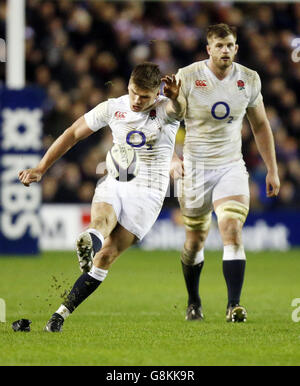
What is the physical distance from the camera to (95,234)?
622cm

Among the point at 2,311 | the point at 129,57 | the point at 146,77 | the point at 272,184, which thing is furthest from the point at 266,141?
the point at 129,57

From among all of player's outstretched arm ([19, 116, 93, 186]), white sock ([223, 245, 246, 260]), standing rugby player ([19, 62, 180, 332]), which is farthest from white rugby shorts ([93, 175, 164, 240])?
white sock ([223, 245, 246, 260])

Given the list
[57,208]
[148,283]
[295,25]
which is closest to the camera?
[148,283]

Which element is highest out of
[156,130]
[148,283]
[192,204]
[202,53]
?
[202,53]

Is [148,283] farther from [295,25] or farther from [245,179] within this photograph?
[295,25]

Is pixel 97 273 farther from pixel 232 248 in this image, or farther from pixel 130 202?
pixel 232 248

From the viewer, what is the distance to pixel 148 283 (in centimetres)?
1116

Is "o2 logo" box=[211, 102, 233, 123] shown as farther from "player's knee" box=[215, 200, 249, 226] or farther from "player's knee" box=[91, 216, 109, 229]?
"player's knee" box=[91, 216, 109, 229]

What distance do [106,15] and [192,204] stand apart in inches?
435

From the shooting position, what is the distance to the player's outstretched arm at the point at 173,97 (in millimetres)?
6480

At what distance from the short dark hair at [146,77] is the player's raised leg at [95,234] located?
897 mm

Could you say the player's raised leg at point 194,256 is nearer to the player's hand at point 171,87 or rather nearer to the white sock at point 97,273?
the white sock at point 97,273

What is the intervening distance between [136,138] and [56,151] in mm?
627
